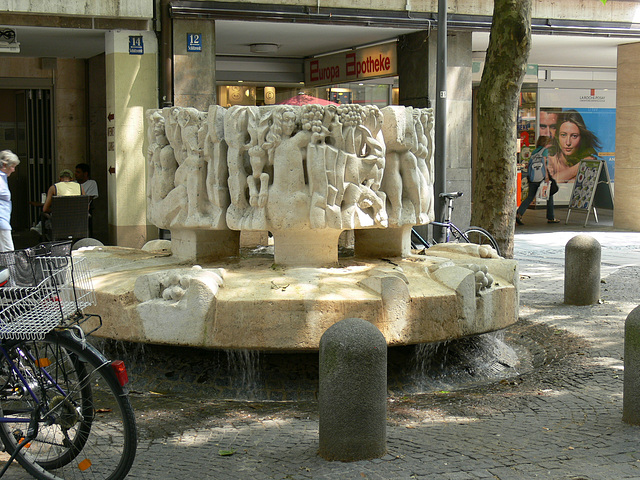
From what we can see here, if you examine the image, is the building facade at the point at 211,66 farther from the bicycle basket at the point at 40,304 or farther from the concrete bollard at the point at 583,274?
the bicycle basket at the point at 40,304

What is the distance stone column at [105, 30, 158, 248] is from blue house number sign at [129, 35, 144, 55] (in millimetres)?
16

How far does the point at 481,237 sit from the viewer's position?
1029cm

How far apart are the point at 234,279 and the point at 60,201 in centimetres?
630

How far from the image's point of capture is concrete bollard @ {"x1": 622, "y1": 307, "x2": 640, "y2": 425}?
496 centimetres

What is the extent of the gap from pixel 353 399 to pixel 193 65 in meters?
9.60

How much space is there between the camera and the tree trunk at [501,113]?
9.77 m

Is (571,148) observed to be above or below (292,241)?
above

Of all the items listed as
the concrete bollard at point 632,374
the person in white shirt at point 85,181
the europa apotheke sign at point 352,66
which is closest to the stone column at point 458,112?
the europa apotheke sign at point 352,66

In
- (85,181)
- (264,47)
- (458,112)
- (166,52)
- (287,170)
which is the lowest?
(85,181)

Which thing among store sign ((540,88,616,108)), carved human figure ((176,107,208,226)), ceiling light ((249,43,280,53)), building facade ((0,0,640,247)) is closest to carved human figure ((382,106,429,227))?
carved human figure ((176,107,208,226))

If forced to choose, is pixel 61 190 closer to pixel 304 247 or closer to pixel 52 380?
pixel 304 247

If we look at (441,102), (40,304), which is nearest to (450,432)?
(40,304)

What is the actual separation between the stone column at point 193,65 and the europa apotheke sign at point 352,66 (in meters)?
3.71

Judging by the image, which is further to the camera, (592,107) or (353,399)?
(592,107)
